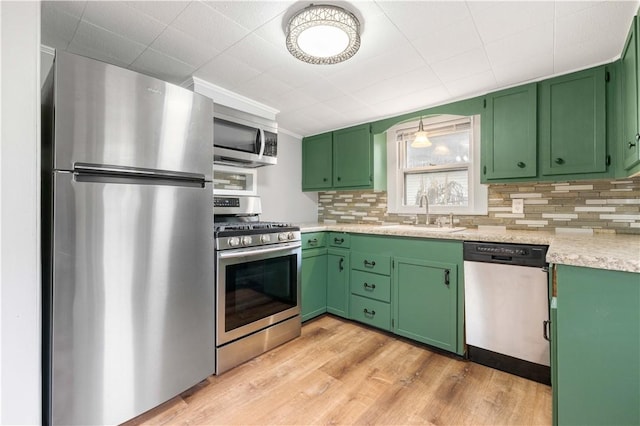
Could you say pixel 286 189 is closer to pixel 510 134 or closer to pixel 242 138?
pixel 242 138

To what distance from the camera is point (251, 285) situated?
206 cm

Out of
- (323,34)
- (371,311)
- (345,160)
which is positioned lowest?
(371,311)

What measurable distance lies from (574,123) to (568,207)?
24.4 inches

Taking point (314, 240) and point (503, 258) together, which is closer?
point (503, 258)

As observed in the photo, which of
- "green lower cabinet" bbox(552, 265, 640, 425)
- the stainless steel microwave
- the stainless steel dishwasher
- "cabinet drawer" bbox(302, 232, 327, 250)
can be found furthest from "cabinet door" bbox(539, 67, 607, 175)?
the stainless steel microwave

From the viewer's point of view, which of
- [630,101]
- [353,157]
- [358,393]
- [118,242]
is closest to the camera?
[118,242]

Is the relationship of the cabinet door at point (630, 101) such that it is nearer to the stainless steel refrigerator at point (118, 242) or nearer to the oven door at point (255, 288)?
the oven door at point (255, 288)

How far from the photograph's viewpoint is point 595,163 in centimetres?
187

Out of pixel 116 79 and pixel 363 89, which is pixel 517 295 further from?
pixel 116 79

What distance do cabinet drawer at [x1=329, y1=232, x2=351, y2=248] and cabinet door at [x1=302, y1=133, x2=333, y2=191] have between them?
30.3 inches

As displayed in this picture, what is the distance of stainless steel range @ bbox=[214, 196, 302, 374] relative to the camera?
184cm

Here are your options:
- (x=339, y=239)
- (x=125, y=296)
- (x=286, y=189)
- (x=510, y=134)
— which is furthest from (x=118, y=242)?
(x=510, y=134)

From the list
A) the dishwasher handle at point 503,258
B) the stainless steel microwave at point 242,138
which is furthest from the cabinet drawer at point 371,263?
the stainless steel microwave at point 242,138

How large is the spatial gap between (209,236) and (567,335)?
180 centimetres
